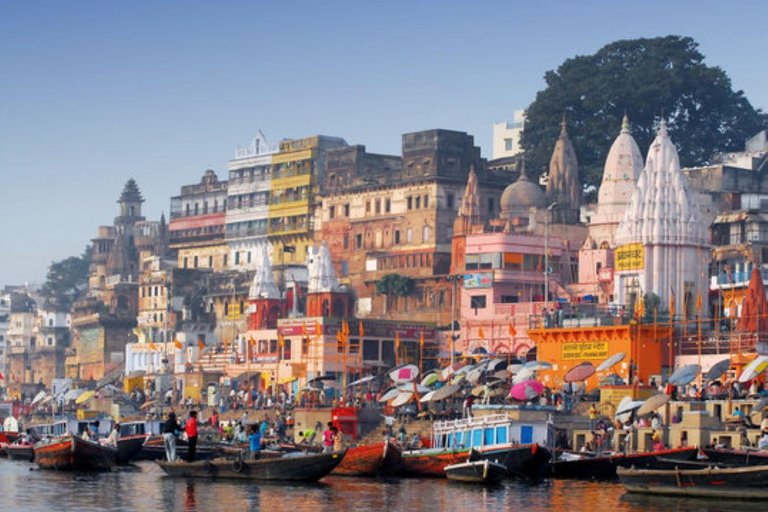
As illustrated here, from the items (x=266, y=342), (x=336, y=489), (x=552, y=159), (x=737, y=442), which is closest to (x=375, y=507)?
(x=336, y=489)

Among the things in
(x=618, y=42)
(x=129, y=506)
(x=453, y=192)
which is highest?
(x=618, y=42)

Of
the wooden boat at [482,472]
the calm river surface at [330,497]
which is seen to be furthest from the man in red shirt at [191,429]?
the wooden boat at [482,472]

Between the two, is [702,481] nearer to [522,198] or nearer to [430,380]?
[430,380]

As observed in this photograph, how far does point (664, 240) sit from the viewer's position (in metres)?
60.4

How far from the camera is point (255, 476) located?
3947 cm

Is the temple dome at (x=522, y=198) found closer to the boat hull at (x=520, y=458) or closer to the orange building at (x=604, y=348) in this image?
the orange building at (x=604, y=348)

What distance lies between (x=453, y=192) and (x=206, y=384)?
50.2ft

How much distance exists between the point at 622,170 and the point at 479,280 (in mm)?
7884

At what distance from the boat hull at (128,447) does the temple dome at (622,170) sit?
28.9m

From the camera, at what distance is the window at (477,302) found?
7106cm

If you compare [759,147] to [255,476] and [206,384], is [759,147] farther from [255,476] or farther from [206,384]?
[255,476]

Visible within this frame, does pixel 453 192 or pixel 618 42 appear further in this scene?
pixel 618 42

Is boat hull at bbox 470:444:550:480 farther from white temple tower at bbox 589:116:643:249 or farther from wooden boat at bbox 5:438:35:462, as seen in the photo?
white temple tower at bbox 589:116:643:249

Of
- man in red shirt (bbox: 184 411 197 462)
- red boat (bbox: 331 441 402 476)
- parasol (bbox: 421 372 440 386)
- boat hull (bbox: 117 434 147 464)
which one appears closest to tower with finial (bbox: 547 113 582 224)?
parasol (bbox: 421 372 440 386)
